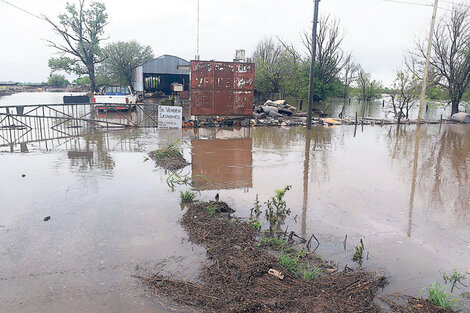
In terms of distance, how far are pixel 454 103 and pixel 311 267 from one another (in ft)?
91.2

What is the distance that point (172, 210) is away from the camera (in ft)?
20.4

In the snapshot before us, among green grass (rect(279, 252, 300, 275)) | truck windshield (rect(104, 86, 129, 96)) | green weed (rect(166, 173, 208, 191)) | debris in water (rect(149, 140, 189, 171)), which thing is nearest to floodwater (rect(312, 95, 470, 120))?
truck windshield (rect(104, 86, 129, 96))

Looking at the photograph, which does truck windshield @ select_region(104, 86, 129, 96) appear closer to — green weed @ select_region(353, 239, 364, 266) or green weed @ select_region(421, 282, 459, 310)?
green weed @ select_region(353, 239, 364, 266)

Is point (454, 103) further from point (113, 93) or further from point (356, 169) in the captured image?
point (113, 93)

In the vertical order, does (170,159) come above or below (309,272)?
above

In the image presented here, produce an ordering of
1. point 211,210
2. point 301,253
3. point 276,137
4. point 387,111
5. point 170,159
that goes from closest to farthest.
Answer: point 301,253
point 211,210
point 170,159
point 276,137
point 387,111

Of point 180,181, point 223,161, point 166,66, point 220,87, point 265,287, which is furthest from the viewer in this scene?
point 166,66

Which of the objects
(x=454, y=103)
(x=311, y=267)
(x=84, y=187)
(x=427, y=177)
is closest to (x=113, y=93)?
(x=84, y=187)

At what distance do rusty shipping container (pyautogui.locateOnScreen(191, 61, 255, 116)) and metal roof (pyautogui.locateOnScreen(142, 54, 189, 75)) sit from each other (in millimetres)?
20321

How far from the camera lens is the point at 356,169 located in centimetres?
952

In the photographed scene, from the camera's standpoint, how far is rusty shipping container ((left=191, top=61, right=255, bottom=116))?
18.1 metres

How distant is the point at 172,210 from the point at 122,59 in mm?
54484

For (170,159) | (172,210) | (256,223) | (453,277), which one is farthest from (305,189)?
(170,159)

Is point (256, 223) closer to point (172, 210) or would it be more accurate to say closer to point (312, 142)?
point (172, 210)
